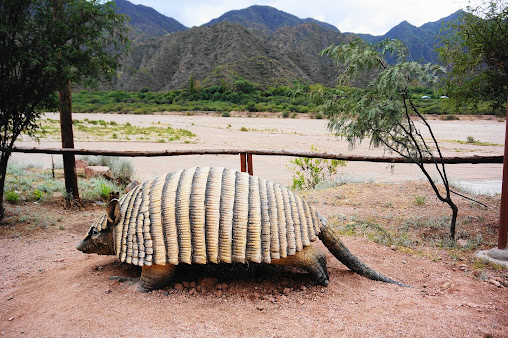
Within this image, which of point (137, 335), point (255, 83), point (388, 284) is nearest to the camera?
point (137, 335)

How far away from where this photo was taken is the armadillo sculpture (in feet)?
9.85

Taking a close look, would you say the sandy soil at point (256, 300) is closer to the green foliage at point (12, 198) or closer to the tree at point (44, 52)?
the green foliage at point (12, 198)

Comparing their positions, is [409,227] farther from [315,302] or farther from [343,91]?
[315,302]

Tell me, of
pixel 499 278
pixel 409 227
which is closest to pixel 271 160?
pixel 409 227

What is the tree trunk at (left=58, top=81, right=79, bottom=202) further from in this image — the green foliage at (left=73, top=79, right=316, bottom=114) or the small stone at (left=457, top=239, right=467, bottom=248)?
the green foliage at (left=73, top=79, right=316, bottom=114)

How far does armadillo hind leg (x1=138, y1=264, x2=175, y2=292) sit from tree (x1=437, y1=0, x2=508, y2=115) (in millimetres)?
5703

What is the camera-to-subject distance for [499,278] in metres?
3.84

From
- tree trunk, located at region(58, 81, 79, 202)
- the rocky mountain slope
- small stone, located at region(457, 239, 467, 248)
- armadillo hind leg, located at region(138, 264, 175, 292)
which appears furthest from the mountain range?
armadillo hind leg, located at region(138, 264, 175, 292)

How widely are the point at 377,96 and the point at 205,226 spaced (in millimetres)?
3379

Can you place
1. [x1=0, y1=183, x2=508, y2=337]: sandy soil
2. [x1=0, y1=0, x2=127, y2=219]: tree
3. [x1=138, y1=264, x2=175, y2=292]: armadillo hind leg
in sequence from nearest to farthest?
1. [x1=0, y1=183, x2=508, y2=337]: sandy soil
2. [x1=138, y1=264, x2=175, y2=292]: armadillo hind leg
3. [x1=0, y1=0, x2=127, y2=219]: tree

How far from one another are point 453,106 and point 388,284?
204 inches

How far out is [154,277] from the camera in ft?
10.5

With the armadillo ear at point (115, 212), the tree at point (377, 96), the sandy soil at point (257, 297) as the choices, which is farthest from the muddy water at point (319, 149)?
the armadillo ear at point (115, 212)

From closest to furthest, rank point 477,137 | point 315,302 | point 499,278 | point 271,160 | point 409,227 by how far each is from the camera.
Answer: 1. point 315,302
2. point 499,278
3. point 409,227
4. point 271,160
5. point 477,137
